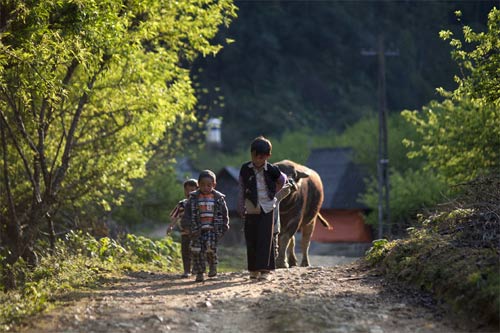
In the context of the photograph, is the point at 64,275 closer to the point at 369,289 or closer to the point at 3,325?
the point at 3,325

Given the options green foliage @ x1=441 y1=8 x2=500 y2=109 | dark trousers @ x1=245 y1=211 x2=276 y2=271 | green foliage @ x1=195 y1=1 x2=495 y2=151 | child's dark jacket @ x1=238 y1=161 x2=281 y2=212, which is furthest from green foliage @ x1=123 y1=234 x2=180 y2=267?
green foliage @ x1=195 y1=1 x2=495 y2=151

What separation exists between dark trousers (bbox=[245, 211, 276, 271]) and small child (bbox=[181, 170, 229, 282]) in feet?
1.16

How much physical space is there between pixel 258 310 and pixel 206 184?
310 cm

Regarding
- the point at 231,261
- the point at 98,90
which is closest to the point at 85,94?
the point at 98,90

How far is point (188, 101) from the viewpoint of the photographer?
18438 millimetres

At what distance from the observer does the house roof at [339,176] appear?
4981 centimetres

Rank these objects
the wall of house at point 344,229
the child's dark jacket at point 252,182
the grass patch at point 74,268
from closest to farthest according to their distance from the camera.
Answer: the grass patch at point 74,268 < the child's dark jacket at point 252,182 < the wall of house at point 344,229

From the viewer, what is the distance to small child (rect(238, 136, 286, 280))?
1228 cm

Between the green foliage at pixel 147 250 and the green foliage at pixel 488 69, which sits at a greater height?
the green foliage at pixel 488 69

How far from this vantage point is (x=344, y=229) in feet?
159

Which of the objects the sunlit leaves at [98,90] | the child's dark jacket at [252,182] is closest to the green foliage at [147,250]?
the sunlit leaves at [98,90]

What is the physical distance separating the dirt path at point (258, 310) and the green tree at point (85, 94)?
12.1 ft

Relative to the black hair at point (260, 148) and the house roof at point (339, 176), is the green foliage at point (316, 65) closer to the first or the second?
the house roof at point (339, 176)

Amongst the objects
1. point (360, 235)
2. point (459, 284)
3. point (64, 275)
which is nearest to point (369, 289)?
point (459, 284)
